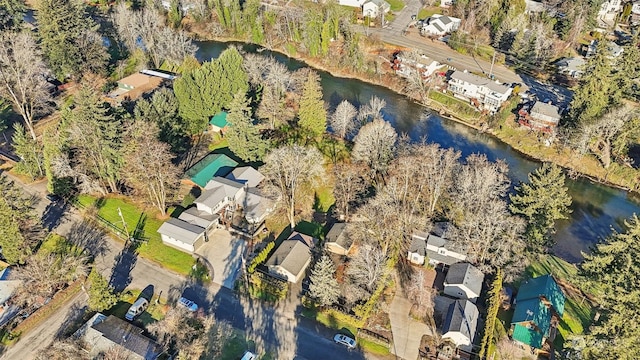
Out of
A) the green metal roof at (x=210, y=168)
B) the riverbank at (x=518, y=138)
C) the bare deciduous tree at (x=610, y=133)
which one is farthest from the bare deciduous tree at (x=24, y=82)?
the bare deciduous tree at (x=610, y=133)

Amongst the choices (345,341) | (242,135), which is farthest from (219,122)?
(345,341)

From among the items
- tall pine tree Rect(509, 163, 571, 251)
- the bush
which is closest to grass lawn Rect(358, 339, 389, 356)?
the bush

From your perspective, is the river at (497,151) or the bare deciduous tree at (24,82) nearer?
the river at (497,151)

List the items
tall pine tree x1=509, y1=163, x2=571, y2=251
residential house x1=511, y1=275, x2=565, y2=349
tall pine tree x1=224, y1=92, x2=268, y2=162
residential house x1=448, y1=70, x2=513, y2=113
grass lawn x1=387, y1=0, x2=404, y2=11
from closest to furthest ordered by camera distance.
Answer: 1. residential house x1=511, y1=275, x2=565, y2=349
2. tall pine tree x1=509, y1=163, x2=571, y2=251
3. tall pine tree x1=224, y1=92, x2=268, y2=162
4. residential house x1=448, y1=70, x2=513, y2=113
5. grass lawn x1=387, y1=0, x2=404, y2=11

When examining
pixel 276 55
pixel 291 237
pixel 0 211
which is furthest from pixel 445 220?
pixel 276 55

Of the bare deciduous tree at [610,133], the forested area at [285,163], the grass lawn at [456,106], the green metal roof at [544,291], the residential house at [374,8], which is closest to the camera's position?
the green metal roof at [544,291]

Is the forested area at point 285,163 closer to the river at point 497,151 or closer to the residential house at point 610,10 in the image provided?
the river at point 497,151

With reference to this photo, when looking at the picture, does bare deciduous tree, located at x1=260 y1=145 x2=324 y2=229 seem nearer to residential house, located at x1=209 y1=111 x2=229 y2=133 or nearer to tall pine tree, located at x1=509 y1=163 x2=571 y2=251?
residential house, located at x1=209 y1=111 x2=229 y2=133

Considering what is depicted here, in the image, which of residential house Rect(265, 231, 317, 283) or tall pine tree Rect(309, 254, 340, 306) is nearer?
A: tall pine tree Rect(309, 254, 340, 306)
